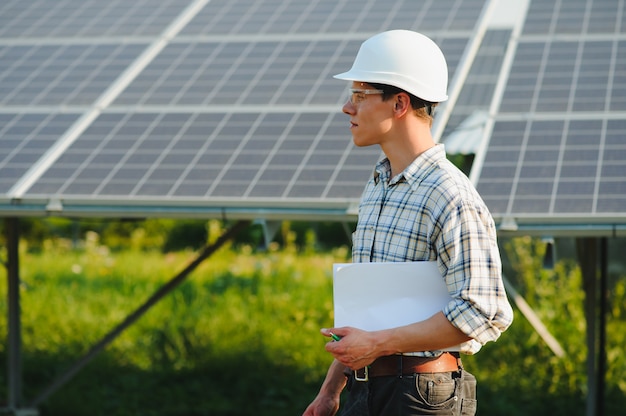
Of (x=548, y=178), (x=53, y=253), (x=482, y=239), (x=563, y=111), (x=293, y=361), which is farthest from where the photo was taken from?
(x=53, y=253)

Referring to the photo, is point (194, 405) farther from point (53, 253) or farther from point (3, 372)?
point (53, 253)

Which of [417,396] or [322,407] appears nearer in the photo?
[417,396]

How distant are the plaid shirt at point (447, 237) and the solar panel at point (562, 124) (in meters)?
2.03

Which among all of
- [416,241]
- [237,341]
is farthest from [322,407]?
[237,341]

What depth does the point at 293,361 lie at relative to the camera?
789 cm

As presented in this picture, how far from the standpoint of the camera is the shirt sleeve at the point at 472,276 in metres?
2.47

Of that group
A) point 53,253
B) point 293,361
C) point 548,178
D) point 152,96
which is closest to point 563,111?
point 548,178

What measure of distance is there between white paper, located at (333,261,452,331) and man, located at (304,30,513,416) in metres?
0.05

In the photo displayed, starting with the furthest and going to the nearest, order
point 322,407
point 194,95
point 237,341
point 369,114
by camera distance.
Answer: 1. point 237,341
2. point 194,95
3. point 322,407
4. point 369,114

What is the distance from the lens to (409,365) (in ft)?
8.60

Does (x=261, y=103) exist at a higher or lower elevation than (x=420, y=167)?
higher

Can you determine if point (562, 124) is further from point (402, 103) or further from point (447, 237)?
point (447, 237)

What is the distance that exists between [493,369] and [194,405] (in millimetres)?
2393

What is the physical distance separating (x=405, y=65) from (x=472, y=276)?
60cm
